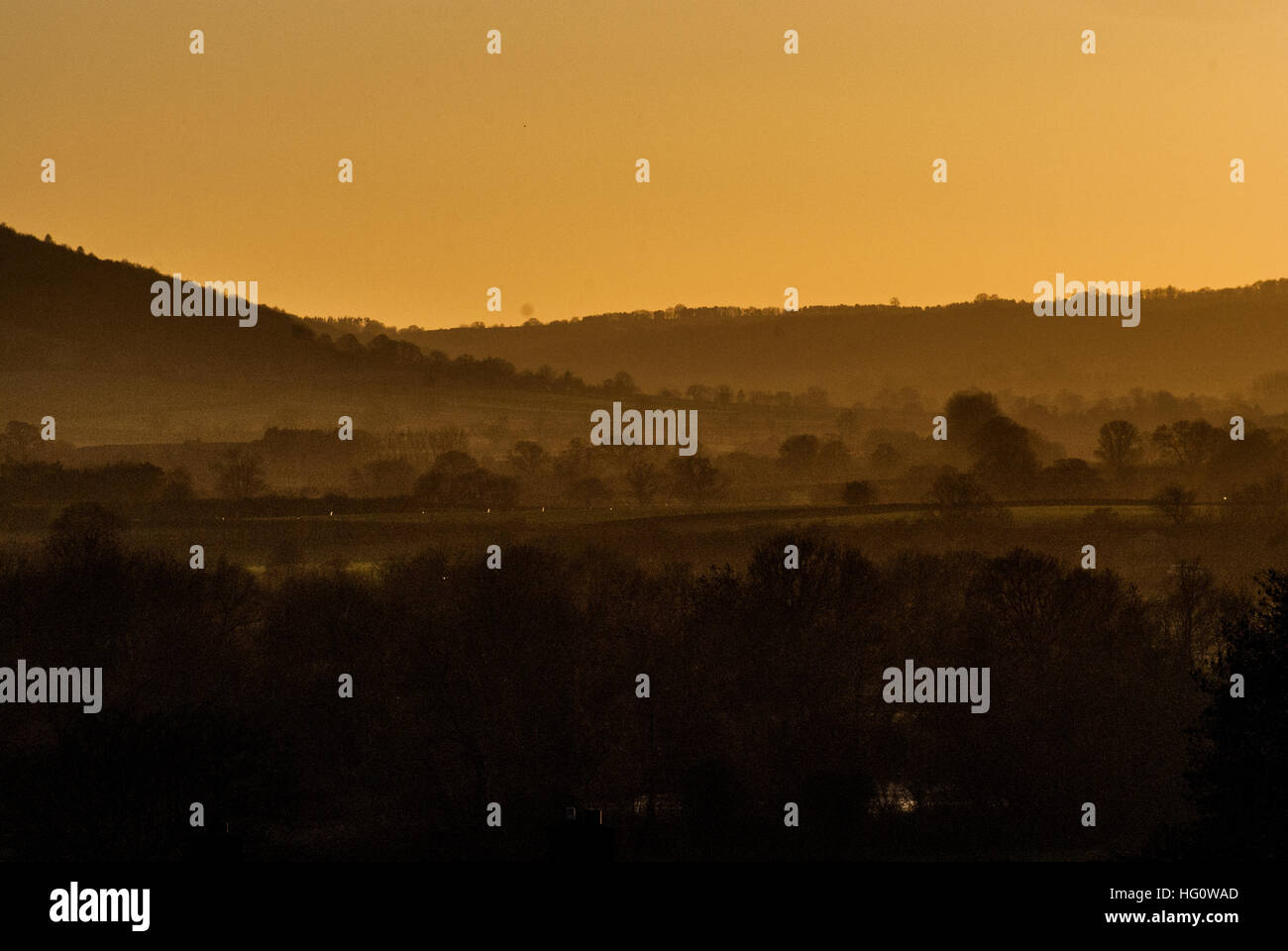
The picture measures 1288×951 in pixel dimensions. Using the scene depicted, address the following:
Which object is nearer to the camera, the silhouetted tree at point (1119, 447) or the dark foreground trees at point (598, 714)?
the dark foreground trees at point (598, 714)

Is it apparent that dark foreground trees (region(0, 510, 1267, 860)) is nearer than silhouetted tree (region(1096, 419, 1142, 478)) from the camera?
Yes

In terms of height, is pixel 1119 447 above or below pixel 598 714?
above

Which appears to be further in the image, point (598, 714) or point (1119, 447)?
point (1119, 447)

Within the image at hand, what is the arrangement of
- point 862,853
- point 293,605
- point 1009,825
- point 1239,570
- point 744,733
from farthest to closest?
point 1239,570 < point 293,605 < point 744,733 < point 1009,825 < point 862,853

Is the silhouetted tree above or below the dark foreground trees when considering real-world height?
above

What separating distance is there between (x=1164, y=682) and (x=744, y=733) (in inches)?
746

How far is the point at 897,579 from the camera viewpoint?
3487 inches

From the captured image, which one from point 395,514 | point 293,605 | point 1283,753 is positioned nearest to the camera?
point 1283,753

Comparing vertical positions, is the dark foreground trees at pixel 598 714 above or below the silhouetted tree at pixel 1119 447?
below

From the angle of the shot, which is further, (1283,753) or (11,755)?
(11,755)

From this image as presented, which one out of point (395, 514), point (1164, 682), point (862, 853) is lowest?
point (862, 853)
